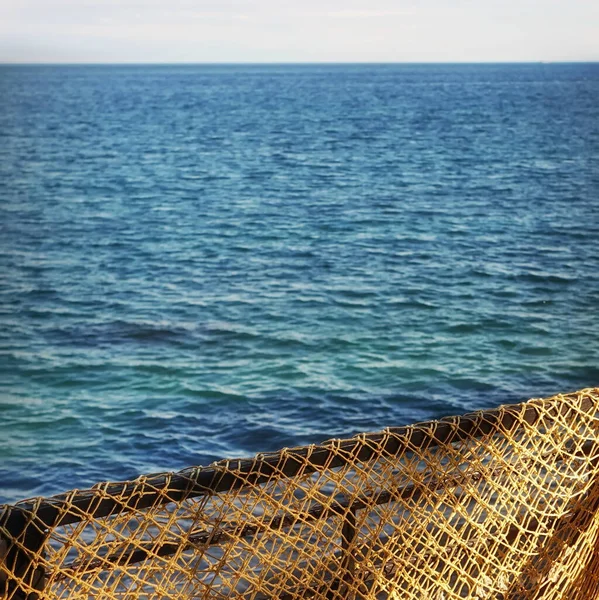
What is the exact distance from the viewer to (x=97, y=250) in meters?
28.3

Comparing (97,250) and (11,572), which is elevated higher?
(11,572)

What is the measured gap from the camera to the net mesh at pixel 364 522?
2.97 m

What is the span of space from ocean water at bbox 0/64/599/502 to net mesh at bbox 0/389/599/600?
8510mm

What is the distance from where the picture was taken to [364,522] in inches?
138

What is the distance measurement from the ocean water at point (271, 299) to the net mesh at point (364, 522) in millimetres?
8510

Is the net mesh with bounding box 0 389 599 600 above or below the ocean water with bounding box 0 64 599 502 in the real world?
above

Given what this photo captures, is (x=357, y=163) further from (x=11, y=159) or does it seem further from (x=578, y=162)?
(x=11, y=159)

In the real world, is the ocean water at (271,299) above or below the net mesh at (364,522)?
below

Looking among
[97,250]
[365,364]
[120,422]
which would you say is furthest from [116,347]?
[97,250]

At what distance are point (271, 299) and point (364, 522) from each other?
58.6ft

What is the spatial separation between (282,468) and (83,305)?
1828 centimetres

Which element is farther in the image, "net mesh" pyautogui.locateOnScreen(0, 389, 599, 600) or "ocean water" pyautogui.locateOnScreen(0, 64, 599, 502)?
"ocean water" pyautogui.locateOnScreen(0, 64, 599, 502)

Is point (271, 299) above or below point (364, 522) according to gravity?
below

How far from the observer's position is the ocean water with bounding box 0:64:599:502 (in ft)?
45.0
